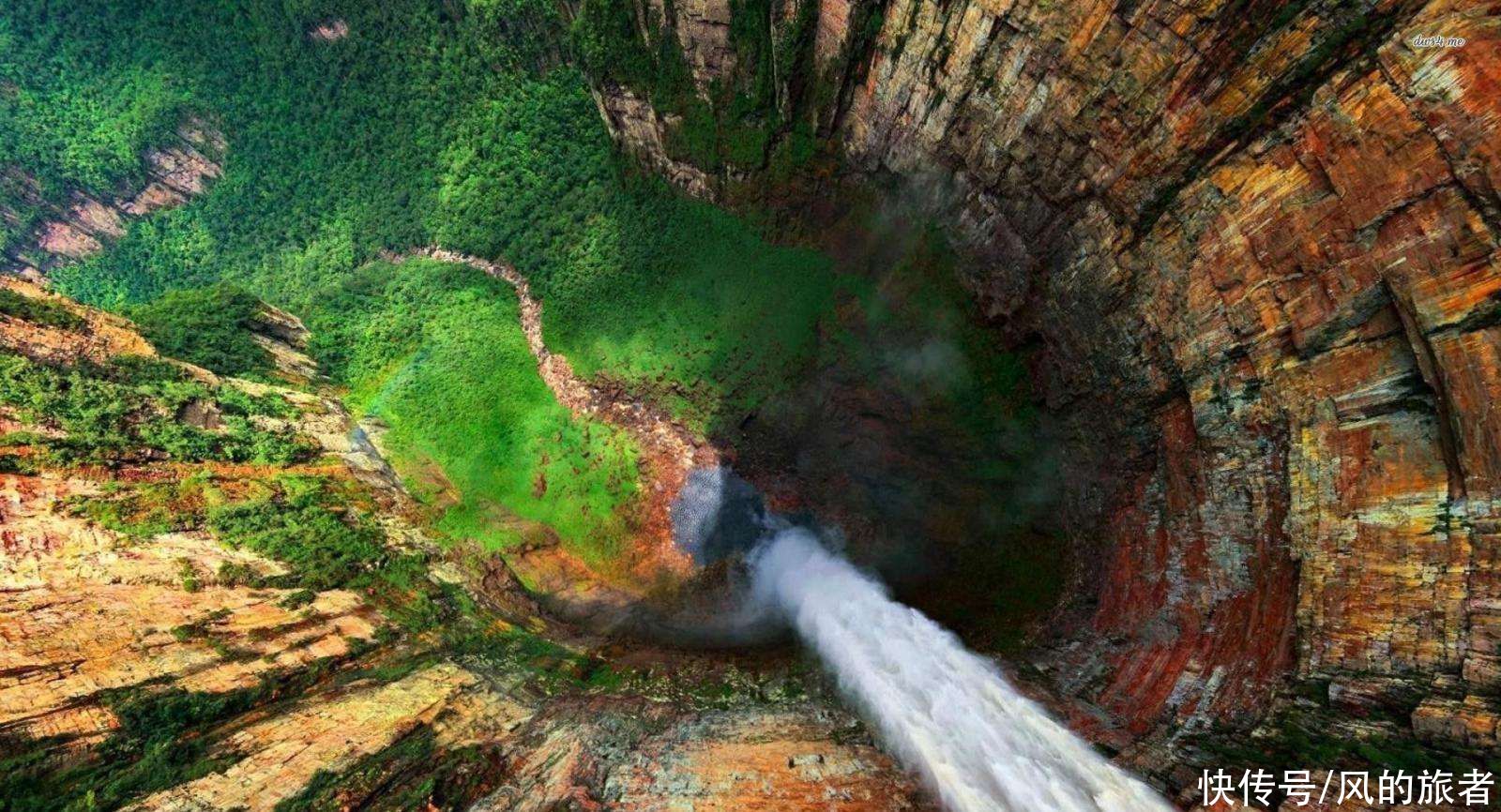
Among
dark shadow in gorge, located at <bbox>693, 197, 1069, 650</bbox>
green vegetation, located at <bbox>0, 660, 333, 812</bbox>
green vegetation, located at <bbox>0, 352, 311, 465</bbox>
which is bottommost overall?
green vegetation, located at <bbox>0, 660, 333, 812</bbox>

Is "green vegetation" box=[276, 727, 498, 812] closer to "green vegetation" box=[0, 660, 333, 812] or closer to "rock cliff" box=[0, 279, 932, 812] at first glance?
"rock cliff" box=[0, 279, 932, 812]

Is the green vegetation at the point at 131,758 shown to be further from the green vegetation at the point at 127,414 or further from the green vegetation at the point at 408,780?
the green vegetation at the point at 127,414

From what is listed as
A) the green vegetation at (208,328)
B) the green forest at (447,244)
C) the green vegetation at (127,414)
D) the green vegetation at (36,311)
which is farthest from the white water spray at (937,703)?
the green vegetation at (36,311)

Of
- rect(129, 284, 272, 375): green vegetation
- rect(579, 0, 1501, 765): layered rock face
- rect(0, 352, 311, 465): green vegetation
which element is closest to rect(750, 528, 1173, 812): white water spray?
rect(579, 0, 1501, 765): layered rock face

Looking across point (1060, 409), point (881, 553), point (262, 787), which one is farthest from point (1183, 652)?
point (262, 787)

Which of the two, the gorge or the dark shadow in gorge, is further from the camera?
the dark shadow in gorge

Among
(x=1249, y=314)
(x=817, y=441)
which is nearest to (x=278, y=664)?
(x=817, y=441)
